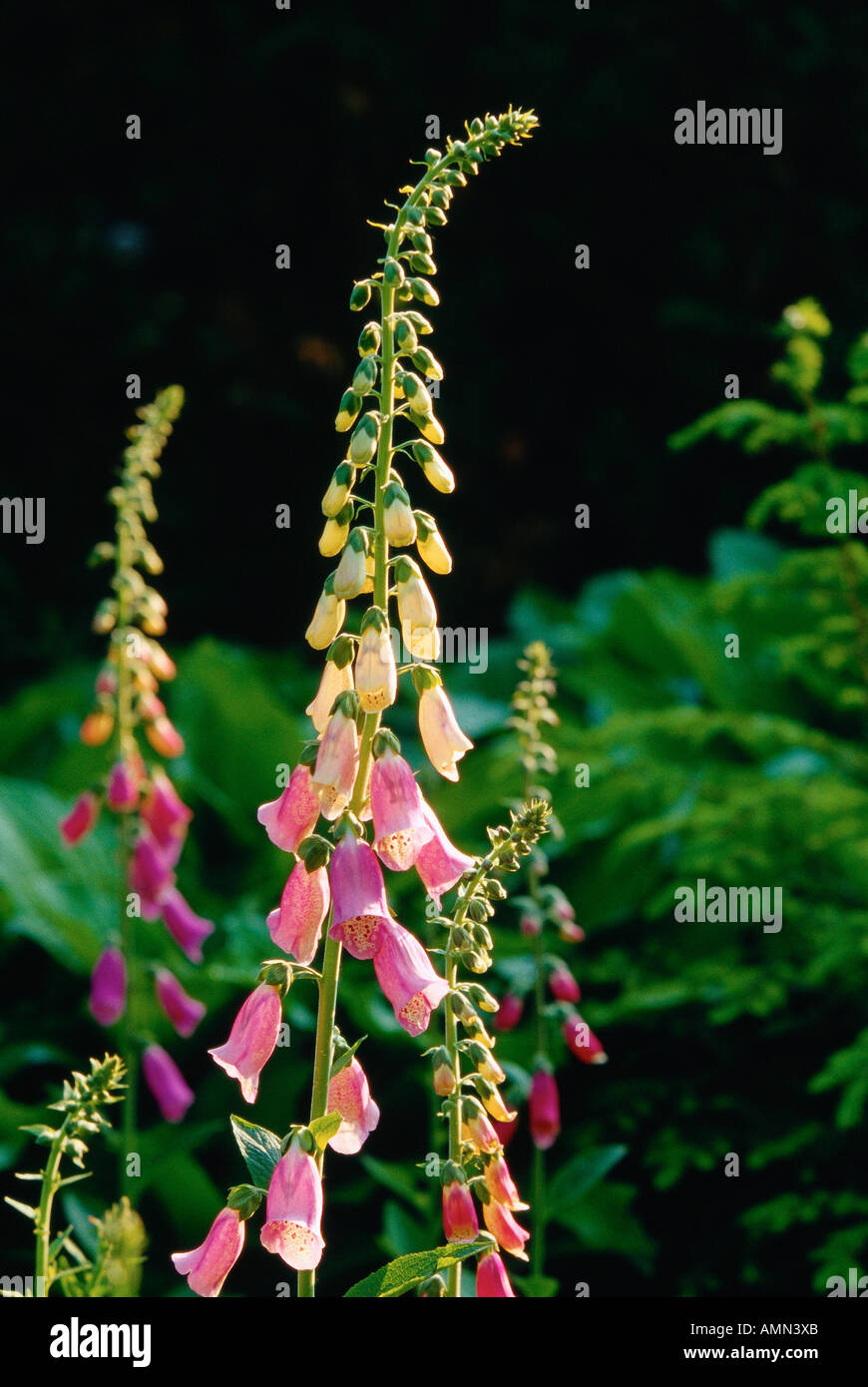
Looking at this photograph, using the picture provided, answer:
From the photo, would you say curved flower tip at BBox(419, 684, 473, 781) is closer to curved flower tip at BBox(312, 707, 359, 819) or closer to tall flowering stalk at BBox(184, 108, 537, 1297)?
tall flowering stalk at BBox(184, 108, 537, 1297)

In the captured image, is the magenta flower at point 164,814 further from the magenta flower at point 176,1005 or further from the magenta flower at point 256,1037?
the magenta flower at point 256,1037

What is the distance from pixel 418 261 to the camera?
1.23 meters

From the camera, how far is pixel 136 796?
2.55 metres

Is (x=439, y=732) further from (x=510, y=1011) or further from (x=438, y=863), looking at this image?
(x=510, y=1011)

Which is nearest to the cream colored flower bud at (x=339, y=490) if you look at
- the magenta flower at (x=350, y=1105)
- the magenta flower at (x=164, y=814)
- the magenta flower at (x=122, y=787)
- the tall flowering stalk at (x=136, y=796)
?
the magenta flower at (x=350, y=1105)

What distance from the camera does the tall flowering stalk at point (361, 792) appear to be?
3.80ft

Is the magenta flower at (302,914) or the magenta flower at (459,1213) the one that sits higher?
the magenta flower at (302,914)

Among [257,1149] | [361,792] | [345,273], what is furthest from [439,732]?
[345,273]

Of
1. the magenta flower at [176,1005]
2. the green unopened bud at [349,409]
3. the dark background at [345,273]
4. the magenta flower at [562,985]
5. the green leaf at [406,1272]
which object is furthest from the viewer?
the dark background at [345,273]

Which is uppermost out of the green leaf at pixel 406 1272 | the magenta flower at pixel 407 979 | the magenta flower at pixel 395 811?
the magenta flower at pixel 395 811

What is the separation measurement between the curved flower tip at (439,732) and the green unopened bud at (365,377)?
0.96 ft

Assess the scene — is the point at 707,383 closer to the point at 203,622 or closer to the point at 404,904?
the point at 203,622
